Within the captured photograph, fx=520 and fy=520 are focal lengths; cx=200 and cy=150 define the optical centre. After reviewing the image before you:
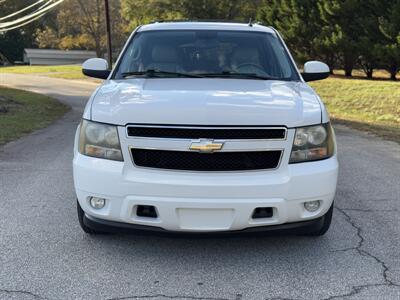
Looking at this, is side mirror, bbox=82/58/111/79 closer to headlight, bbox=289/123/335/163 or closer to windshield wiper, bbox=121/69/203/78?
windshield wiper, bbox=121/69/203/78

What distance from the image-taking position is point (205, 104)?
3.71m

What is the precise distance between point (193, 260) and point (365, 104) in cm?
1581

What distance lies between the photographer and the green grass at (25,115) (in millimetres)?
10734

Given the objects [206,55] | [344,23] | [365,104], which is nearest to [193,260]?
[206,55]

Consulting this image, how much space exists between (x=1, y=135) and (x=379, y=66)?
72.3 ft

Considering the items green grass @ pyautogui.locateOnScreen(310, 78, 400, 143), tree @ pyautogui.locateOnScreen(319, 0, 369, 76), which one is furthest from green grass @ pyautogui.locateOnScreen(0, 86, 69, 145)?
tree @ pyautogui.locateOnScreen(319, 0, 369, 76)

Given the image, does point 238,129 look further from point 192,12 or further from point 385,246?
point 192,12

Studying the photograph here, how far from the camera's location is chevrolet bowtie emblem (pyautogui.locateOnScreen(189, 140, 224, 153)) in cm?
353

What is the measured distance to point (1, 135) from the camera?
10031 mm

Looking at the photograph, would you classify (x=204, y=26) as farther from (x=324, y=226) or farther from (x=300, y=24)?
(x=300, y=24)

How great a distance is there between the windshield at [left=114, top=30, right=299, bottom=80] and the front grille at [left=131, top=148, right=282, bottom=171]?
1375 mm

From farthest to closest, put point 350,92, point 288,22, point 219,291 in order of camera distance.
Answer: point 288,22, point 350,92, point 219,291

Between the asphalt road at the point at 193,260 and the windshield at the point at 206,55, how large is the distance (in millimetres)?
1525

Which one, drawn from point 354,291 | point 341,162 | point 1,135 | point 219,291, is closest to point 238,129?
point 219,291
